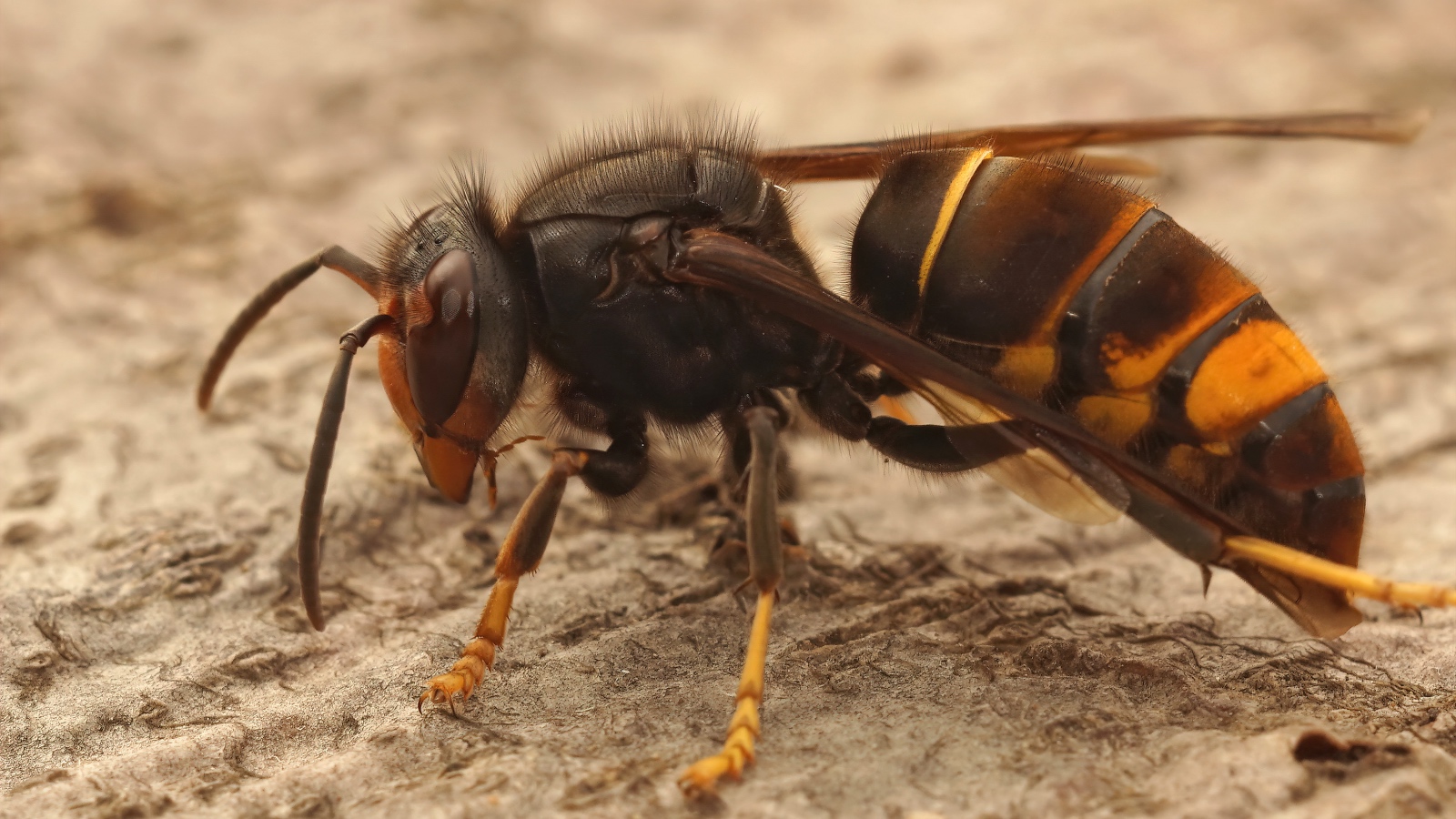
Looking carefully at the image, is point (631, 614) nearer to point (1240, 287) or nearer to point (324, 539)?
point (324, 539)

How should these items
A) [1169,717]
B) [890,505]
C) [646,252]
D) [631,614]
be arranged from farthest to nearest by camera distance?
[890,505] → [631,614] → [646,252] → [1169,717]

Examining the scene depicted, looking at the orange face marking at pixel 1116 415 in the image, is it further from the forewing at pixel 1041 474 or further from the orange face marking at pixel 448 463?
the orange face marking at pixel 448 463

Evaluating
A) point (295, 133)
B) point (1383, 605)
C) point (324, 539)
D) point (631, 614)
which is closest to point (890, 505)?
point (631, 614)

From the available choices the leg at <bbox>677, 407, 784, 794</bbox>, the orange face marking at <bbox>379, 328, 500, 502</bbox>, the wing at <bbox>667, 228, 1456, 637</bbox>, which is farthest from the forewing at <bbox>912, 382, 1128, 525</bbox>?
the orange face marking at <bbox>379, 328, 500, 502</bbox>

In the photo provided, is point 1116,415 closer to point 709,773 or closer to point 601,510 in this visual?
point 709,773

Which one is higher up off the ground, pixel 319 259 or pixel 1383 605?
pixel 319 259

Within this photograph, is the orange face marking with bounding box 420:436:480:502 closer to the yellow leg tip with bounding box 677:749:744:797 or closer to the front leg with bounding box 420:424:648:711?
the front leg with bounding box 420:424:648:711

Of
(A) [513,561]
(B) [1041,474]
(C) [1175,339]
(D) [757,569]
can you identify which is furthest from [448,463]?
(C) [1175,339]
